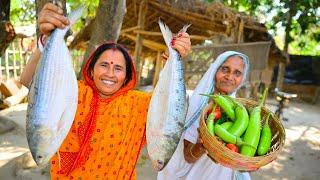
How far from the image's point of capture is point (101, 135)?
2.11m

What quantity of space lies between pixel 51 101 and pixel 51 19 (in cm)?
37

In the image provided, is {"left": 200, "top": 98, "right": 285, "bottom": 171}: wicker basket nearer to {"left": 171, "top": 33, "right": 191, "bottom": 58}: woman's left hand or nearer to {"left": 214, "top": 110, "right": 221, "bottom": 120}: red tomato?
{"left": 214, "top": 110, "right": 221, "bottom": 120}: red tomato

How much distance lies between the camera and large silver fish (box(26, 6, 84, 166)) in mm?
1616

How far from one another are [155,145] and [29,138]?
560 millimetres

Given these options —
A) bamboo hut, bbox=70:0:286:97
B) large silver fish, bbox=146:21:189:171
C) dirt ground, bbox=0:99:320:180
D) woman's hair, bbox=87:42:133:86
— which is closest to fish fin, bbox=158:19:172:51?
large silver fish, bbox=146:21:189:171

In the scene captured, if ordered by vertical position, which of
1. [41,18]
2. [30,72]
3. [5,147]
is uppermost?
[41,18]

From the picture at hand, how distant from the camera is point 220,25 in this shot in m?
8.62

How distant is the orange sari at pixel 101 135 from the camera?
2098 millimetres

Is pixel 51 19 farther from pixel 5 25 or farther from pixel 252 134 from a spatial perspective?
pixel 5 25

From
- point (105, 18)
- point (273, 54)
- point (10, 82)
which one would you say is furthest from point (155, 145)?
point (273, 54)

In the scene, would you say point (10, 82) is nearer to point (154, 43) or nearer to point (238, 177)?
point (154, 43)

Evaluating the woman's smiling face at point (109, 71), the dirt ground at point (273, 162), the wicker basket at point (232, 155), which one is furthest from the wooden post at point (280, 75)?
the woman's smiling face at point (109, 71)

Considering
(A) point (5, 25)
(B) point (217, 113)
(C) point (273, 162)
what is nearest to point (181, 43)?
(B) point (217, 113)

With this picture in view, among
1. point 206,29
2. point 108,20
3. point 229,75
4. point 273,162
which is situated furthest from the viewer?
point 206,29
